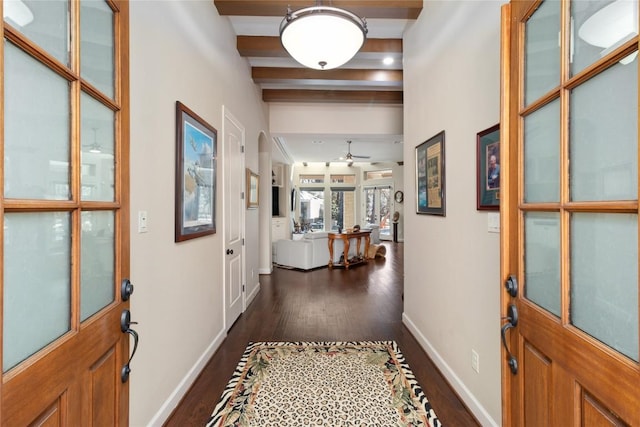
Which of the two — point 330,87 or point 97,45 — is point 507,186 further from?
point 330,87

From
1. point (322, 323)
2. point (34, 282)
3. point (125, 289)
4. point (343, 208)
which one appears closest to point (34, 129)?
point (34, 282)

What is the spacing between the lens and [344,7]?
107 inches

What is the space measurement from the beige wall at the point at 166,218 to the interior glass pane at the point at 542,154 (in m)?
1.81

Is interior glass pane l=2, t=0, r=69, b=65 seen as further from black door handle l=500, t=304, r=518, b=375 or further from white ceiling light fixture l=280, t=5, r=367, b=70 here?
black door handle l=500, t=304, r=518, b=375

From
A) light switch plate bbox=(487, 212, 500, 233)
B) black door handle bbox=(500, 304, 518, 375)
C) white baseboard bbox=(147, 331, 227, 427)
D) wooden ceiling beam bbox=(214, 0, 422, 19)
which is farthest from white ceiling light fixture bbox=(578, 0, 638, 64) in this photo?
white baseboard bbox=(147, 331, 227, 427)

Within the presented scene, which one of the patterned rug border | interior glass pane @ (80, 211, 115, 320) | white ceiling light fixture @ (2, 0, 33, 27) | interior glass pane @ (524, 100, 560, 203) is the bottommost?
the patterned rug border

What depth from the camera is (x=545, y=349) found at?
3.05ft

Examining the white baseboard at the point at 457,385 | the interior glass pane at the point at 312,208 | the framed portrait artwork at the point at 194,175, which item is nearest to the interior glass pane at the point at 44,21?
the framed portrait artwork at the point at 194,175

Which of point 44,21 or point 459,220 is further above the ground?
point 44,21

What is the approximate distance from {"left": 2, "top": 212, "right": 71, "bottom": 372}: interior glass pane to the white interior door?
2160mm

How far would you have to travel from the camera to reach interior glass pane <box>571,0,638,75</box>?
2.29ft

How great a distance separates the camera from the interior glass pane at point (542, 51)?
92 cm

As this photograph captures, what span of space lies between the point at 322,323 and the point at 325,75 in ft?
10.9

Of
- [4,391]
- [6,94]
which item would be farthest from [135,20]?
[4,391]
